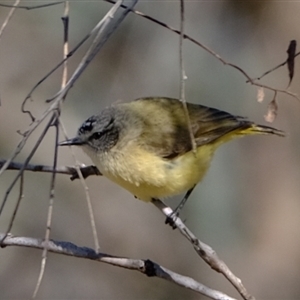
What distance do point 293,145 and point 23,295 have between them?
8.75 feet

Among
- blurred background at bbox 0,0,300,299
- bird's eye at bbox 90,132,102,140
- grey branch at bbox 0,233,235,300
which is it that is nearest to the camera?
grey branch at bbox 0,233,235,300

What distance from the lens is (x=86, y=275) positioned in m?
6.15

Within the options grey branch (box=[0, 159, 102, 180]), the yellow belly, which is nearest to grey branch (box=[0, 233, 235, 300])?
grey branch (box=[0, 159, 102, 180])

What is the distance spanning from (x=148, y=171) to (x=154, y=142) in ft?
0.77

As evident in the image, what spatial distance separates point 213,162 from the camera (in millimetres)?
6320

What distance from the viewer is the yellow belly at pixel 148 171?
11.1 feet

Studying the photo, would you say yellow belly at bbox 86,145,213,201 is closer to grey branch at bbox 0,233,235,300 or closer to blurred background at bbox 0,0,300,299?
grey branch at bbox 0,233,235,300

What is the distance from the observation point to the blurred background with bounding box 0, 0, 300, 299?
6098 mm

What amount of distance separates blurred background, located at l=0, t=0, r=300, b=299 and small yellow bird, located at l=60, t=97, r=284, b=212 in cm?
235

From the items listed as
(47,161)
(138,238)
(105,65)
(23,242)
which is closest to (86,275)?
(138,238)

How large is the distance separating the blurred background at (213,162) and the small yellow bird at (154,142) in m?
2.35

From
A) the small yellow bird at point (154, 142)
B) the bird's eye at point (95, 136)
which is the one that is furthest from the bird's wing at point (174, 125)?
the bird's eye at point (95, 136)

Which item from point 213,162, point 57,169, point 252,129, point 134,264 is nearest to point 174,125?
point 252,129

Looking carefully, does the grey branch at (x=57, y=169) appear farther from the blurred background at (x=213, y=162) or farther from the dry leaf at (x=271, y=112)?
the blurred background at (x=213, y=162)
